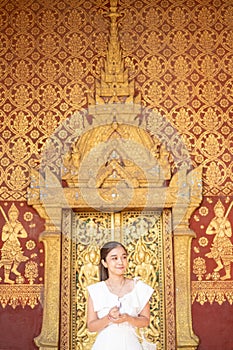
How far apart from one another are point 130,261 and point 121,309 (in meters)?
3.00

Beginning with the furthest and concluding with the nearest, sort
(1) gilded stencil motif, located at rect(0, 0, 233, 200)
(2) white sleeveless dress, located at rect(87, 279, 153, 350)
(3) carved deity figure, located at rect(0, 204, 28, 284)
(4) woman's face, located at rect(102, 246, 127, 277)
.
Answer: (1) gilded stencil motif, located at rect(0, 0, 233, 200) → (3) carved deity figure, located at rect(0, 204, 28, 284) → (4) woman's face, located at rect(102, 246, 127, 277) → (2) white sleeveless dress, located at rect(87, 279, 153, 350)

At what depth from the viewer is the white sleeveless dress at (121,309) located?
353 centimetres

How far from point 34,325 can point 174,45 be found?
347 cm

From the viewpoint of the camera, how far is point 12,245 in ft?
21.4

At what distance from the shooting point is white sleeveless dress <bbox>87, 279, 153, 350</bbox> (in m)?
3.53

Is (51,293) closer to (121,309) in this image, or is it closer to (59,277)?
(59,277)

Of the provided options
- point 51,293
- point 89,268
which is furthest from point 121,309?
point 89,268

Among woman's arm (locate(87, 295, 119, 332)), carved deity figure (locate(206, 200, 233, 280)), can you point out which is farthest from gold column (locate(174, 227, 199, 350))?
woman's arm (locate(87, 295, 119, 332))

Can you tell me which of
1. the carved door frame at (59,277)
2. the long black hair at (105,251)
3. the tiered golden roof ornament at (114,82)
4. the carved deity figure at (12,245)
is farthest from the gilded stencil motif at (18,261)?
the long black hair at (105,251)

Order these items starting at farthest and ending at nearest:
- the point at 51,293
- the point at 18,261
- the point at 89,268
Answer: the point at 89,268, the point at 18,261, the point at 51,293

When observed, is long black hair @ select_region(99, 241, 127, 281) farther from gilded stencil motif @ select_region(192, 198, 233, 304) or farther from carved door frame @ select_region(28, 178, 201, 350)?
gilded stencil motif @ select_region(192, 198, 233, 304)

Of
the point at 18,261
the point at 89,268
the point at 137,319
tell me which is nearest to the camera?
the point at 137,319

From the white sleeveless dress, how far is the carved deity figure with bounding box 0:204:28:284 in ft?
9.49

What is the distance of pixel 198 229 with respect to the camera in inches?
259
